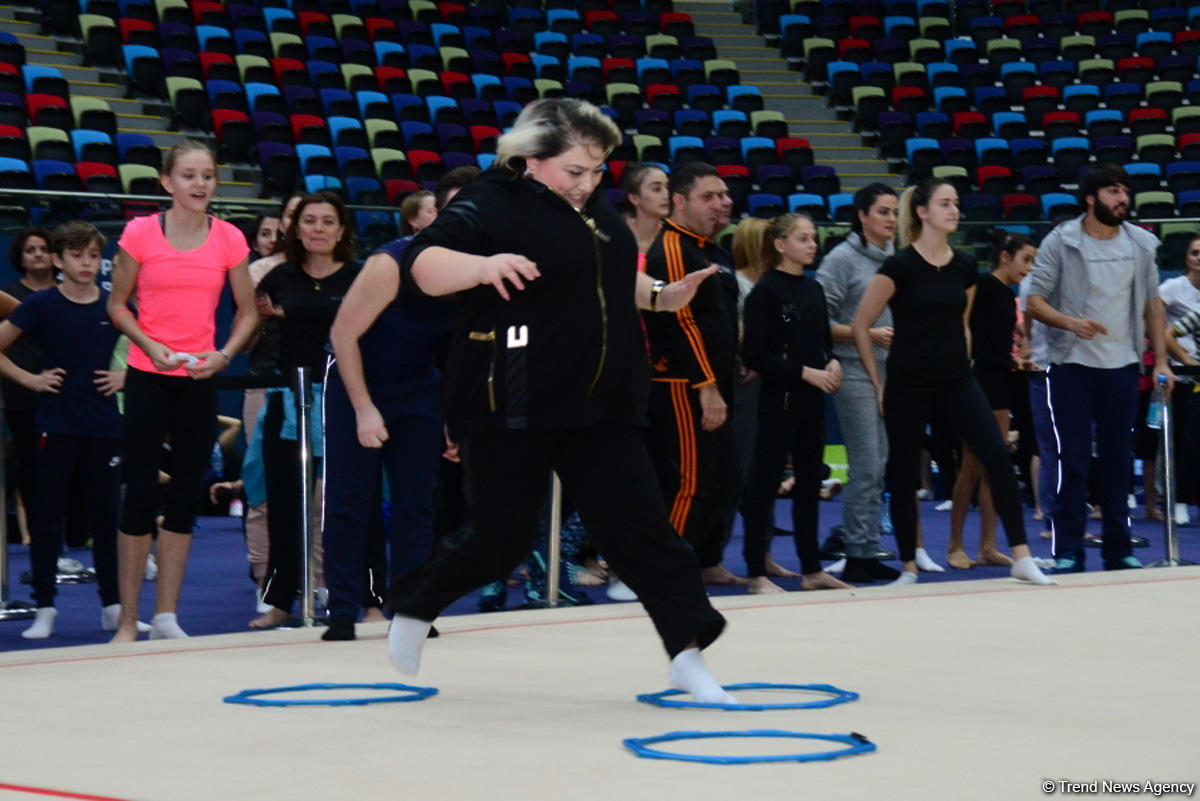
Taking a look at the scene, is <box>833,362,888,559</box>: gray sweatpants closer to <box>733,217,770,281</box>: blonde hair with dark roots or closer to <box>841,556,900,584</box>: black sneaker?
<box>841,556,900,584</box>: black sneaker

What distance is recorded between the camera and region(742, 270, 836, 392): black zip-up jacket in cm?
614

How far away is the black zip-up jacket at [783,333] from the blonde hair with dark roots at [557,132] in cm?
274

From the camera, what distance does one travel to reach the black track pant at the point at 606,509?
3432 mm

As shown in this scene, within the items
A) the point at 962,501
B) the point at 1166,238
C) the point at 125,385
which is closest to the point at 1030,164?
the point at 1166,238

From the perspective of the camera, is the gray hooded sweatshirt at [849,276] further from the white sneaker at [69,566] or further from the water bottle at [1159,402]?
the white sneaker at [69,566]

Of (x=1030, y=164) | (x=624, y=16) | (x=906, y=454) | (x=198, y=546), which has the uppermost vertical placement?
(x=624, y=16)

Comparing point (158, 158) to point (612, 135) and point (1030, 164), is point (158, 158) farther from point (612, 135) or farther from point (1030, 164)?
point (612, 135)

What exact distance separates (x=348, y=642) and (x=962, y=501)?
11.0ft

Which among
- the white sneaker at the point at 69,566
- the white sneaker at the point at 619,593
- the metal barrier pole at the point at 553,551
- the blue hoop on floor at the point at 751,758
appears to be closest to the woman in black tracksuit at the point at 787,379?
the white sneaker at the point at 619,593

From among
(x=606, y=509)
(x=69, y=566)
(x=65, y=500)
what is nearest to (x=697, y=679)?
(x=606, y=509)

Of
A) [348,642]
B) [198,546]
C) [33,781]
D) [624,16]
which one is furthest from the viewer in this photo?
[624,16]

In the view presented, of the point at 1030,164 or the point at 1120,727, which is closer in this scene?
the point at 1120,727

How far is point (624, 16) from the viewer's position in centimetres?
2012

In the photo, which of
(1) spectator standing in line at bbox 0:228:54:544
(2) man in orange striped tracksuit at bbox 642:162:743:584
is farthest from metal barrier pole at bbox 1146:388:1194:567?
(1) spectator standing in line at bbox 0:228:54:544
